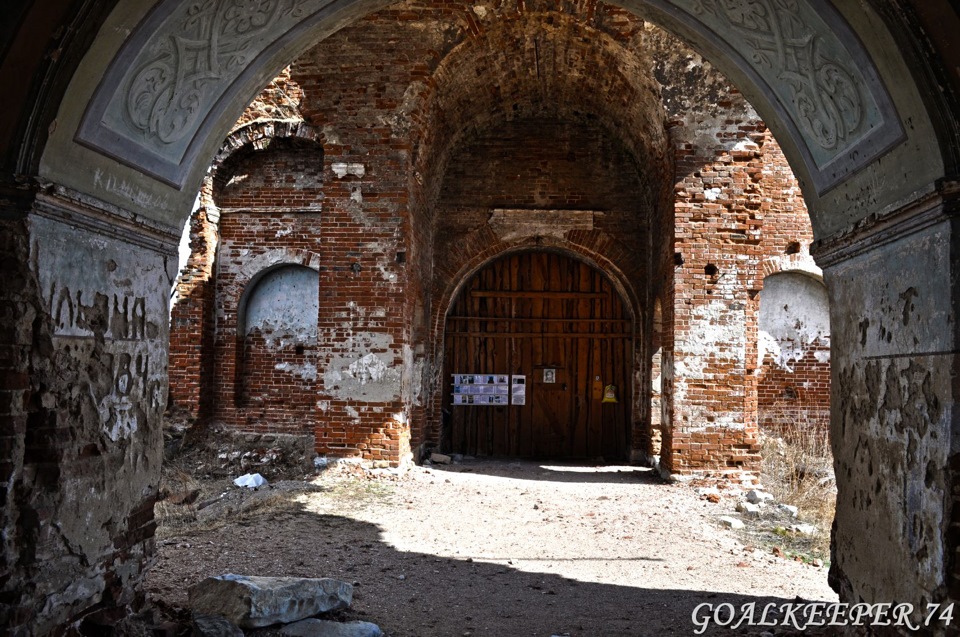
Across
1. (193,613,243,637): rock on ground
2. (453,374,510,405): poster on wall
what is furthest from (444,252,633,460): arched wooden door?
(193,613,243,637): rock on ground

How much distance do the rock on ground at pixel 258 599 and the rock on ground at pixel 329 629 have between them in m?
0.08

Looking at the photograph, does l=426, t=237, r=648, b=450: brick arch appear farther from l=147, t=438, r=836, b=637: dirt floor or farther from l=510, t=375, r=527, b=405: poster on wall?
l=147, t=438, r=836, b=637: dirt floor

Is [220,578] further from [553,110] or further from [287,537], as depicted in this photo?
[553,110]

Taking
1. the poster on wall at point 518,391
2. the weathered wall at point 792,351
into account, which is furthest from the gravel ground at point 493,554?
the weathered wall at point 792,351

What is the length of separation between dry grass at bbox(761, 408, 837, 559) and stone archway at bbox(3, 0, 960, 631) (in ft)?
10.5

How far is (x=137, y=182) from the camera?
3.31 meters

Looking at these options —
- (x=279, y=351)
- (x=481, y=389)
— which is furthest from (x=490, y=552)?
(x=279, y=351)

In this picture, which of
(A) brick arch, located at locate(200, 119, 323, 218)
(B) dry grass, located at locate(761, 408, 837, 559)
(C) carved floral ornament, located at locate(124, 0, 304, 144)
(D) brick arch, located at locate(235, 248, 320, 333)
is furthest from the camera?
(D) brick arch, located at locate(235, 248, 320, 333)

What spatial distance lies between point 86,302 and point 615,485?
7.42 metres

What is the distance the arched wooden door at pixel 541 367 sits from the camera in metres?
11.8

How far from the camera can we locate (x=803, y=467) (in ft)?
31.5

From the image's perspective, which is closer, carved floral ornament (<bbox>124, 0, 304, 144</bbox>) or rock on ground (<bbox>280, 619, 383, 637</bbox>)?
carved floral ornament (<bbox>124, 0, 304, 144</bbox>)

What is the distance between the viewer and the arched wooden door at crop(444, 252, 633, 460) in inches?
466

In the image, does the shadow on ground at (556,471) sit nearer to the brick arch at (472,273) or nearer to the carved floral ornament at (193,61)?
the brick arch at (472,273)
